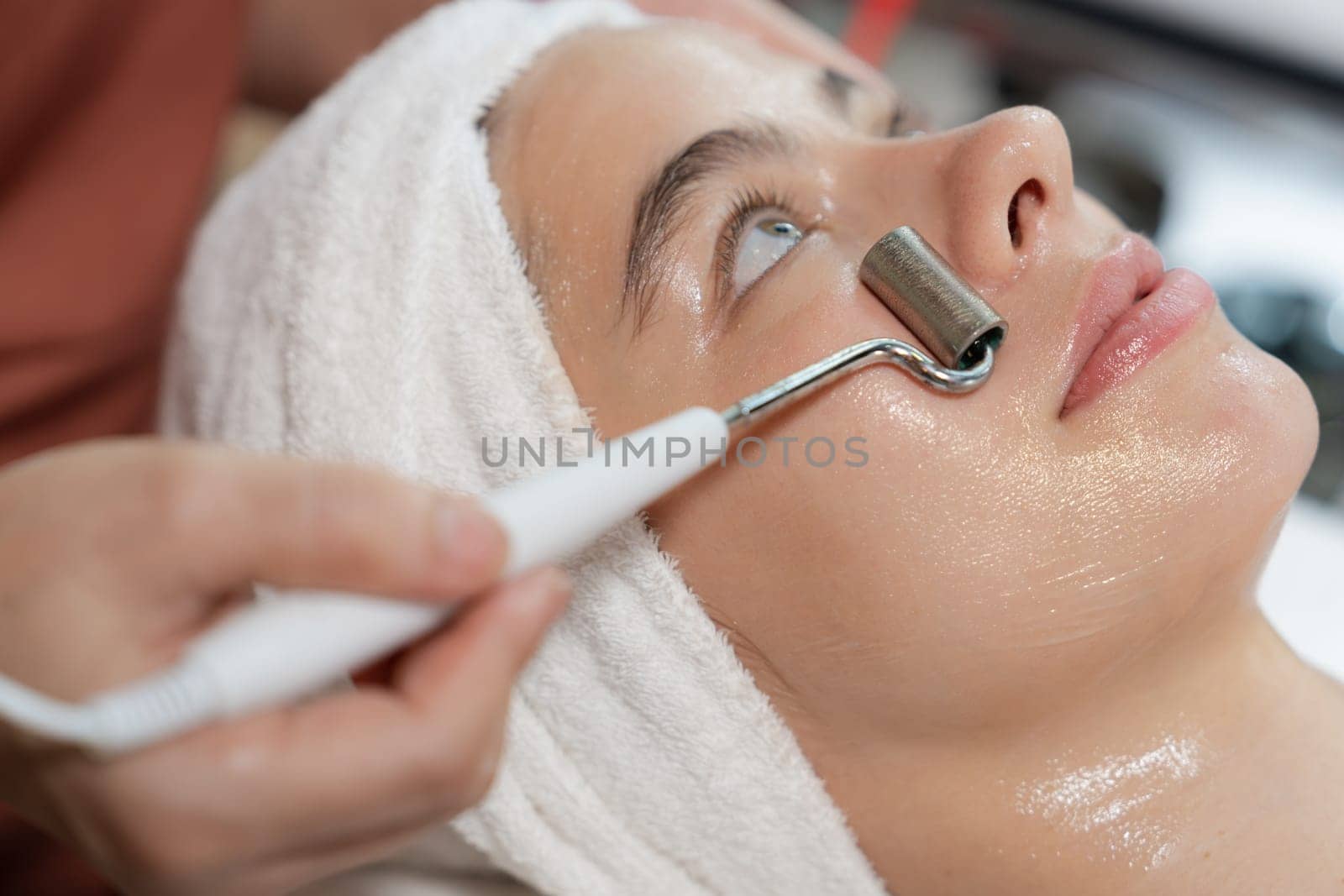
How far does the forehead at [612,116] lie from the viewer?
801mm

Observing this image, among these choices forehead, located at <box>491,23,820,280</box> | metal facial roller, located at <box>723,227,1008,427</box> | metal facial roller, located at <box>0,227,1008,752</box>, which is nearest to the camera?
metal facial roller, located at <box>0,227,1008,752</box>

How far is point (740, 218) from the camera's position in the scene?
80 centimetres

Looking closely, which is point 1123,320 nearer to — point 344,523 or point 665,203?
point 665,203

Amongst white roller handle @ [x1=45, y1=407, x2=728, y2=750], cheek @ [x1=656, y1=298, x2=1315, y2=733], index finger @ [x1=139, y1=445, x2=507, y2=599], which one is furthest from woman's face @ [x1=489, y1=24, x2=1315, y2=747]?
index finger @ [x1=139, y1=445, x2=507, y2=599]

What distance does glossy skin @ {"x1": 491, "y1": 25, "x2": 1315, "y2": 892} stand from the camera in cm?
69

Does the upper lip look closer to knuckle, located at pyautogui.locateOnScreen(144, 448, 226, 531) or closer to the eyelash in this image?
the eyelash

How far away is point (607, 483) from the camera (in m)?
0.58

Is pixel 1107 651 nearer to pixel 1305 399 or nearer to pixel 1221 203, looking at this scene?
pixel 1305 399

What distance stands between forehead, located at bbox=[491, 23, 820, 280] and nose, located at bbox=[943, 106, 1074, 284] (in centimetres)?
16

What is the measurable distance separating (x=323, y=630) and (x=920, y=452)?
406 millimetres

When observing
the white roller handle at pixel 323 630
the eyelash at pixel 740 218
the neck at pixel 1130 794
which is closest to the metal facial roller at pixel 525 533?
the white roller handle at pixel 323 630

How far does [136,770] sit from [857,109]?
767mm

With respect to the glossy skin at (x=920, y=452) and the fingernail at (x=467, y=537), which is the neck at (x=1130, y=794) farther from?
the fingernail at (x=467, y=537)

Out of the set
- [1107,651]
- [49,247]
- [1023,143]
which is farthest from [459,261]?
[49,247]
